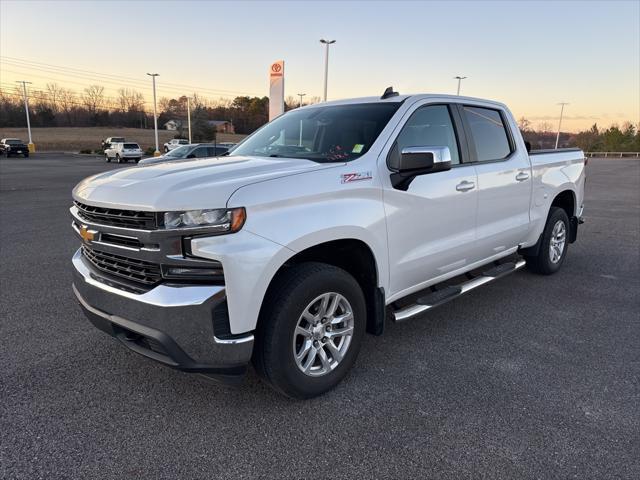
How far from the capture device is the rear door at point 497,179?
423cm

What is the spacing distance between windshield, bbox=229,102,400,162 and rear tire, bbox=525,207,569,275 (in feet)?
9.63

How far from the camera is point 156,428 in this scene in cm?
273

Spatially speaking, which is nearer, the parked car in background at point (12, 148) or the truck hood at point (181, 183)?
the truck hood at point (181, 183)

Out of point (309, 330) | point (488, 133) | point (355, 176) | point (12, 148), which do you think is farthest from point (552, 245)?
point (12, 148)

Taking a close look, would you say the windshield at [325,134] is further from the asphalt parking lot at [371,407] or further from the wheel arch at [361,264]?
the asphalt parking lot at [371,407]

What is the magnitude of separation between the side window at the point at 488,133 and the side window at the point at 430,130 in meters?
0.35

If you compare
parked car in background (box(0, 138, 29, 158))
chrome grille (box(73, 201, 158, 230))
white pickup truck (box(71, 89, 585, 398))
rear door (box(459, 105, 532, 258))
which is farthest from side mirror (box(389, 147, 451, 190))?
parked car in background (box(0, 138, 29, 158))

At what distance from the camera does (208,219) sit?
242 cm

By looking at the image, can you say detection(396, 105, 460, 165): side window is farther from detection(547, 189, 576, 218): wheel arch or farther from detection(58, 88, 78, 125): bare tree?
detection(58, 88, 78, 125): bare tree

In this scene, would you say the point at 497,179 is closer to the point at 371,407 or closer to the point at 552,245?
the point at 552,245

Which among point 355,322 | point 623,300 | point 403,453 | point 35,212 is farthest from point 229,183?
point 35,212

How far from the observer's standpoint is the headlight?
7.91 ft

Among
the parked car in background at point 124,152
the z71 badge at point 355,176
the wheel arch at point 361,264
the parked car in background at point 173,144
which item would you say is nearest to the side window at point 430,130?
the z71 badge at point 355,176

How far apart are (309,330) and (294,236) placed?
0.65 meters
